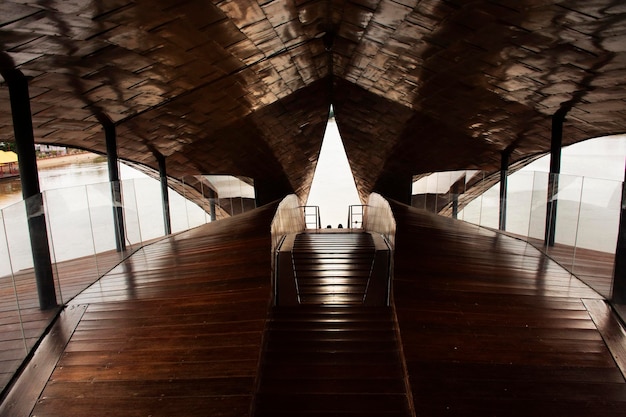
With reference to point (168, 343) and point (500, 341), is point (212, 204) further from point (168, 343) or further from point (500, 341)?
point (500, 341)

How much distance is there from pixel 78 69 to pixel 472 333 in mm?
5603

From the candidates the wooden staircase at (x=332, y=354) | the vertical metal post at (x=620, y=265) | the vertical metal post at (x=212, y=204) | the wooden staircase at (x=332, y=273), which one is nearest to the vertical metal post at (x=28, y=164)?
the wooden staircase at (x=332, y=354)

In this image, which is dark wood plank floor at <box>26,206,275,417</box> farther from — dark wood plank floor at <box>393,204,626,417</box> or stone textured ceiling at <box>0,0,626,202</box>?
stone textured ceiling at <box>0,0,626,202</box>

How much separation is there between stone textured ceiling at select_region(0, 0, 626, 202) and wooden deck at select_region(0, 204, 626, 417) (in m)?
2.96

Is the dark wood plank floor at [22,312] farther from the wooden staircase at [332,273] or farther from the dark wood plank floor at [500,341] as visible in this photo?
the dark wood plank floor at [500,341]

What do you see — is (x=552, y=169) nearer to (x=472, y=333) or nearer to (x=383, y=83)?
(x=383, y=83)

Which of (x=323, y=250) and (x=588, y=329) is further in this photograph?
(x=323, y=250)

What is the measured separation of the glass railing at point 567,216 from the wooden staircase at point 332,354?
9.61 feet

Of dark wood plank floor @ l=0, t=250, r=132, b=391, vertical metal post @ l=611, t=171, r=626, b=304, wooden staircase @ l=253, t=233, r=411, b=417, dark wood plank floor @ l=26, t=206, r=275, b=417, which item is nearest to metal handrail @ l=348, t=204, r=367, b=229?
wooden staircase @ l=253, t=233, r=411, b=417

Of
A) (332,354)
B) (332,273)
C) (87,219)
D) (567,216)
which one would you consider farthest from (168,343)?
(567,216)

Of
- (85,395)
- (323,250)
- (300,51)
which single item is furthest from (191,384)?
(300,51)

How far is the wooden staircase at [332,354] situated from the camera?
3.61m

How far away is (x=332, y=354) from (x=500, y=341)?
1720mm

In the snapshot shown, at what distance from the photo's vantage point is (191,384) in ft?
11.9
